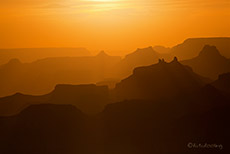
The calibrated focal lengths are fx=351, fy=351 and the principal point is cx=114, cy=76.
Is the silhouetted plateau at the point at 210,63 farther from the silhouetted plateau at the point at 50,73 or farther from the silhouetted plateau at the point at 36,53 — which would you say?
the silhouetted plateau at the point at 36,53

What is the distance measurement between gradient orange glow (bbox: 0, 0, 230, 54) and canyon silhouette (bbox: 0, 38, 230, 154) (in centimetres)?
18

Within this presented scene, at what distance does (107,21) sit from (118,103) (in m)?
1.00

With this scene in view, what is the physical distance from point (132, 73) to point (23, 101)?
4.49 ft

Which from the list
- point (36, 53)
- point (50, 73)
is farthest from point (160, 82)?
point (36, 53)

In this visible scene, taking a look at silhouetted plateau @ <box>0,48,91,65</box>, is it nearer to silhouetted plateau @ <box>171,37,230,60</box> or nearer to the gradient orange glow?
the gradient orange glow

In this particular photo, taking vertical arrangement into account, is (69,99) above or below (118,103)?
above

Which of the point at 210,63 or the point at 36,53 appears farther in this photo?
the point at 210,63

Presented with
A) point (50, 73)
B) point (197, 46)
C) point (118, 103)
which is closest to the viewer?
point (118, 103)

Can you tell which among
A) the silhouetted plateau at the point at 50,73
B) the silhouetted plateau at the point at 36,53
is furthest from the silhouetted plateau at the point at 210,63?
the silhouetted plateau at the point at 36,53

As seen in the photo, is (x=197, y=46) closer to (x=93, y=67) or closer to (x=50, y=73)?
(x=93, y=67)

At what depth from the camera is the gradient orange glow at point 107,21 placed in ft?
13.9

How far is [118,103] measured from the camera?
13.9ft

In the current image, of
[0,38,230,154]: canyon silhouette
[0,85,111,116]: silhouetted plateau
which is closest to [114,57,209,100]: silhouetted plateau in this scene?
[0,38,230,154]: canyon silhouette

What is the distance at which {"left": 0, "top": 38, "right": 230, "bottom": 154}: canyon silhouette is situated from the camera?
4082 millimetres
